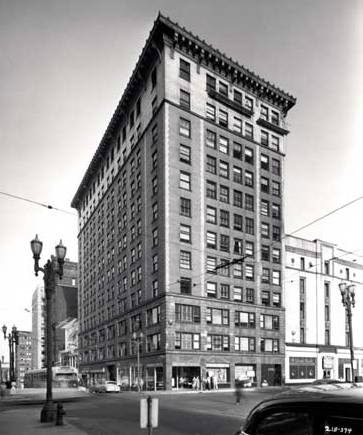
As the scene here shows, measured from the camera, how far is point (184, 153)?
53406 millimetres

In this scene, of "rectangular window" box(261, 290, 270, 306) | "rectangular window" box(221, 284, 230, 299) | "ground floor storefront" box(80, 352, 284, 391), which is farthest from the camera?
"rectangular window" box(261, 290, 270, 306)

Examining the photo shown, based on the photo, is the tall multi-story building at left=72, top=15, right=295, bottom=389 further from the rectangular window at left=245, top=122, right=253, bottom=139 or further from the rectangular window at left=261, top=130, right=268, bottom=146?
the rectangular window at left=245, top=122, right=253, bottom=139

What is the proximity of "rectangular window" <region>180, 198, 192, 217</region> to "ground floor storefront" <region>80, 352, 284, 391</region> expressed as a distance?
15.2 meters

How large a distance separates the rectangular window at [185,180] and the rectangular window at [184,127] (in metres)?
4.69

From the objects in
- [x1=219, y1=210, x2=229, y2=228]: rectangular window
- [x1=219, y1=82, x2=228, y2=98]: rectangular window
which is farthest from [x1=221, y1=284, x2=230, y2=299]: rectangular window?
[x1=219, y1=82, x2=228, y2=98]: rectangular window

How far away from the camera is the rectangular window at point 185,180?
5258 centimetres

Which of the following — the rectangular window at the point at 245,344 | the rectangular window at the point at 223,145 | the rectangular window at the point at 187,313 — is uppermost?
the rectangular window at the point at 223,145

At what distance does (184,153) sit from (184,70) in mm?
10065

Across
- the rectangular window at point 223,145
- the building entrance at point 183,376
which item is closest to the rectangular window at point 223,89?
the rectangular window at point 223,145

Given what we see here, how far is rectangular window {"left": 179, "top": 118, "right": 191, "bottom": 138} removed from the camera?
5366cm

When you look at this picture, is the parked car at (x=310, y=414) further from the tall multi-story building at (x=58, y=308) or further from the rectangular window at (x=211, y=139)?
the tall multi-story building at (x=58, y=308)

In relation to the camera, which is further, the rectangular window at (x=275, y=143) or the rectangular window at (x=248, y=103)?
the rectangular window at (x=275, y=143)

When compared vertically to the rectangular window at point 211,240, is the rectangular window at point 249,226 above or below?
above

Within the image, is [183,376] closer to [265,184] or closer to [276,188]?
[265,184]
